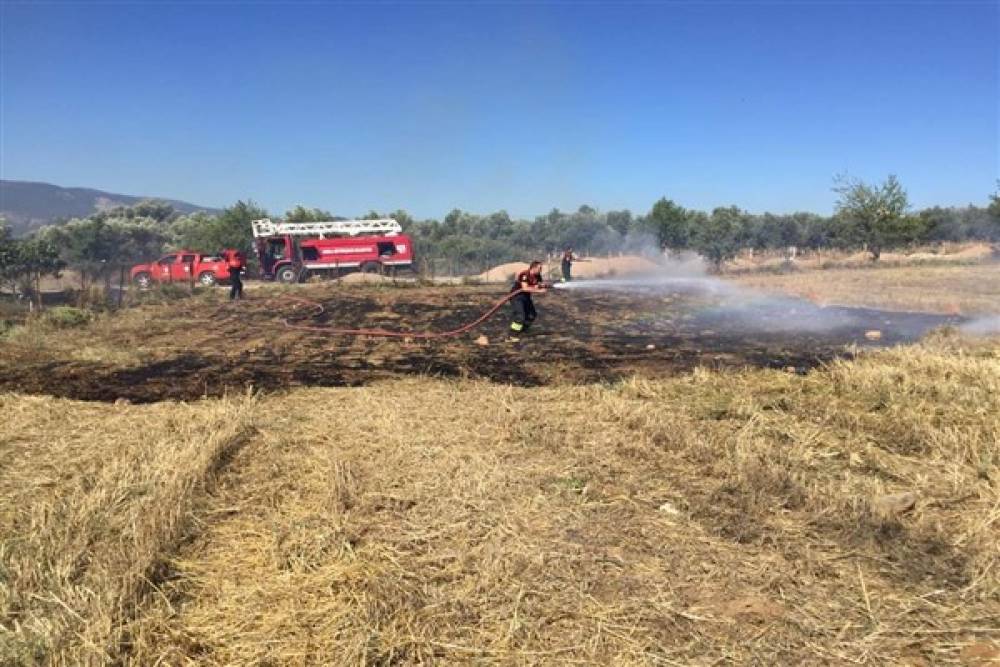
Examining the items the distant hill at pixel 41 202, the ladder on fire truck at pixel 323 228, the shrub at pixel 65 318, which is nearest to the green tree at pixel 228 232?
the ladder on fire truck at pixel 323 228

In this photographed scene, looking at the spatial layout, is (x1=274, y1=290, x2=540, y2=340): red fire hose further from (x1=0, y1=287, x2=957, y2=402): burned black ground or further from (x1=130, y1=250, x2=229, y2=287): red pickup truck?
(x1=130, y1=250, x2=229, y2=287): red pickup truck

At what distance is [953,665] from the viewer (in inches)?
113

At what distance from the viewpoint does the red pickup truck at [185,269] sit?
25594 mm

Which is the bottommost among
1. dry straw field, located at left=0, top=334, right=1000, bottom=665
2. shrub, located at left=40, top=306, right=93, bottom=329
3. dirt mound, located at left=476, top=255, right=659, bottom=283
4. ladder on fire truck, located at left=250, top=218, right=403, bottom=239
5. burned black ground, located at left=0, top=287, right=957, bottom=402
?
dry straw field, located at left=0, top=334, right=1000, bottom=665

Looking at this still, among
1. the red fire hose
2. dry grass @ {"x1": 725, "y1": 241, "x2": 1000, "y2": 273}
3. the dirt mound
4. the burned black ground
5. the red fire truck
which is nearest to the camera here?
the burned black ground

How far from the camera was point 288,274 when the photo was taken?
91.3ft

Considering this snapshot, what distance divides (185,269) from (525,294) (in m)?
19.4

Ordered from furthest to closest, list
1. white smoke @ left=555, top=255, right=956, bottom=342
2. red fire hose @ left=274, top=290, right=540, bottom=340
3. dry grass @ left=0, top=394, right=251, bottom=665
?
white smoke @ left=555, top=255, right=956, bottom=342 < red fire hose @ left=274, top=290, right=540, bottom=340 < dry grass @ left=0, top=394, right=251, bottom=665

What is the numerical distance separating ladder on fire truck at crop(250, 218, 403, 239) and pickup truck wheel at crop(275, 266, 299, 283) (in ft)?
5.31

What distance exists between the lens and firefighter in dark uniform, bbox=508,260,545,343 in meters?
11.5

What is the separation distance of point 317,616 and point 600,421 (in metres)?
3.79

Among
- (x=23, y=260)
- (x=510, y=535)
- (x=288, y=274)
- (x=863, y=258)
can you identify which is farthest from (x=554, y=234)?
(x=510, y=535)

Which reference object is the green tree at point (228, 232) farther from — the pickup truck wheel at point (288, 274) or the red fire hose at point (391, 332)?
the red fire hose at point (391, 332)

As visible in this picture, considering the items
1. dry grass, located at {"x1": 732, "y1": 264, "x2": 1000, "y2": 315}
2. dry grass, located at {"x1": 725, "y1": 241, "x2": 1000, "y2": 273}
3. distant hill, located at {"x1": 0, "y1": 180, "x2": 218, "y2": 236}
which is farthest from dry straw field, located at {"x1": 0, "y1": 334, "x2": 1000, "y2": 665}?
distant hill, located at {"x1": 0, "y1": 180, "x2": 218, "y2": 236}
